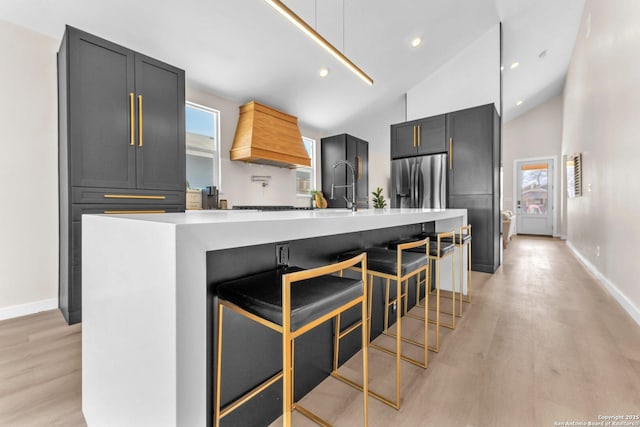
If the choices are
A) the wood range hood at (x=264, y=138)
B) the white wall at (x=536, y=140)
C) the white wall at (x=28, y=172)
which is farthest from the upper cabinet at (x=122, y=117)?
the white wall at (x=536, y=140)

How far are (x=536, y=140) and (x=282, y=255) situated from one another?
1000 cm

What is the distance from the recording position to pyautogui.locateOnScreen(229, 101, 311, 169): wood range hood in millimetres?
3992

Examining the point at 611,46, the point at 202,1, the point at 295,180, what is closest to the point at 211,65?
the point at 202,1

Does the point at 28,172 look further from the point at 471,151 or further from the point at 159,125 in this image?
the point at 471,151

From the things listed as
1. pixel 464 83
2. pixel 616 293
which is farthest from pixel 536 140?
pixel 616 293

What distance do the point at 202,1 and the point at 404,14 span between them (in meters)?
2.52

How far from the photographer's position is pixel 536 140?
836 cm

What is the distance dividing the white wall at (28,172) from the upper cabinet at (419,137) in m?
4.30

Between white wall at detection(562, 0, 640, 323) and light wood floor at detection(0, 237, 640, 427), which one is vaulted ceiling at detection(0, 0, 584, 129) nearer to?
white wall at detection(562, 0, 640, 323)

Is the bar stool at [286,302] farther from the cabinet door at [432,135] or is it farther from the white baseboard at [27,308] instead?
the cabinet door at [432,135]

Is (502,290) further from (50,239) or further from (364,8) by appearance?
(50,239)

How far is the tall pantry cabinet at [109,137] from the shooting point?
2250 millimetres

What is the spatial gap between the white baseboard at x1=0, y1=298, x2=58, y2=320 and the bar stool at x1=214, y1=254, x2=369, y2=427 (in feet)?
8.52

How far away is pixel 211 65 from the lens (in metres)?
3.39
